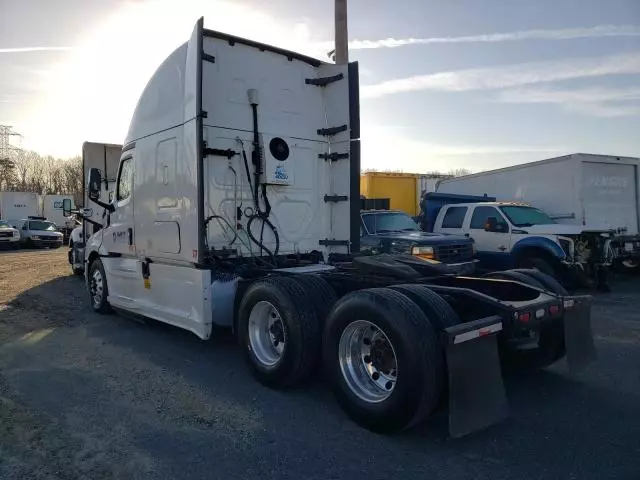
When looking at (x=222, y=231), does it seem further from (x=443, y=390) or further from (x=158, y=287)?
(x=443, y=390)

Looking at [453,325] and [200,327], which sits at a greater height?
[453,325]

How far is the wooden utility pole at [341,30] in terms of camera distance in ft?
48.8

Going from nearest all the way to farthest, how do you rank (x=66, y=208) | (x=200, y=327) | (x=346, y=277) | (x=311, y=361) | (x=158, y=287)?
(x=311, y=361), (x=346, y=277), (x=200, y=327), (x=158, y=287), (x=66, y=208)

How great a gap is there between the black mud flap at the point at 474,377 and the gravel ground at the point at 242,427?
223mm

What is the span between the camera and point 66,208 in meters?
9.77

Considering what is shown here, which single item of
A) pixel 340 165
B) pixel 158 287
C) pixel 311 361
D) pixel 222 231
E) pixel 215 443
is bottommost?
pixel 215 443

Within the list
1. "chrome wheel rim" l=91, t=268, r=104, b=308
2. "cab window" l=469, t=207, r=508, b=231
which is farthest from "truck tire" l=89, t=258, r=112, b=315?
"cab window" l=469, t=207, r=508, b=231

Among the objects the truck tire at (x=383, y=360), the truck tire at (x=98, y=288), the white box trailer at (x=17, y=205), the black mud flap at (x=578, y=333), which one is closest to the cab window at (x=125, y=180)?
the truck tire at (x=98, y=288)

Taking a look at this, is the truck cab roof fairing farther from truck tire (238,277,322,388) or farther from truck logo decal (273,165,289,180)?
truck tire (238,277,322,388)

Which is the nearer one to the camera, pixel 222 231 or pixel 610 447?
pixel 610 447

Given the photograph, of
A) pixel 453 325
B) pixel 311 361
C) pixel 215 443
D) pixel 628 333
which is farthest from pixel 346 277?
pixel 628 333

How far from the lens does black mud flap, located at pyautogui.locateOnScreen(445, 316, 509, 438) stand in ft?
11.9

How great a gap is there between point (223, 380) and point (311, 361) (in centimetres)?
109

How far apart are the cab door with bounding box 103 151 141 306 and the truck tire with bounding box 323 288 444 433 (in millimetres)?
4113
